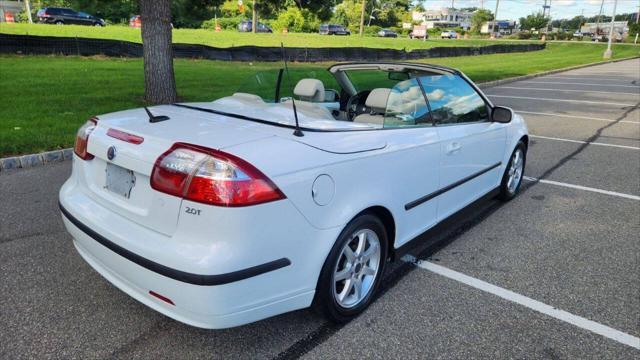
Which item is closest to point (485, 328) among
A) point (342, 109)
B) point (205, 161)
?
point (205, 161)

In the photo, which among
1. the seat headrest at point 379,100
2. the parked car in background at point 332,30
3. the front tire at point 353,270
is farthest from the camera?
the parked car in background at point 332,30

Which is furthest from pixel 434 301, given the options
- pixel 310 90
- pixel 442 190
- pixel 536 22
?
pixel 536 22

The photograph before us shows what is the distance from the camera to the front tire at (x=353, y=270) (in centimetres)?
251

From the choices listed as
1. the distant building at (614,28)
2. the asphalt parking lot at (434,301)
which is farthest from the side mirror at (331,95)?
the distant building at (614,28)

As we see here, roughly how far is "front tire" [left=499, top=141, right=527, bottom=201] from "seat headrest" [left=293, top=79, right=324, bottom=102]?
2.23 meters

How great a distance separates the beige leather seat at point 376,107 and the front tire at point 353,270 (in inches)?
31.7

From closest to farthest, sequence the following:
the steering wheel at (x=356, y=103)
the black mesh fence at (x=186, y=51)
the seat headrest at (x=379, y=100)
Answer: the seat headrest at (x=379, y=100), the steering wheel at (x=356, y=103), the black mesh fence at (x=186, y=51)

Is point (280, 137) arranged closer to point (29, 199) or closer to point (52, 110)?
point (29, 199)

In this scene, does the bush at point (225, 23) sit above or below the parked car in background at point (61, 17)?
above

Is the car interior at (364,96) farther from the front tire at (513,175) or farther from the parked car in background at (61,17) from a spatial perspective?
the parked car in background at (61,17)

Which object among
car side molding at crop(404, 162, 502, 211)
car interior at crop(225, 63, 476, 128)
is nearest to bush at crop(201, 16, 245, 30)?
car interior at crop(225, 63, 476, 128)

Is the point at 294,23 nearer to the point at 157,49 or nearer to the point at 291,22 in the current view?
the point at 291,22

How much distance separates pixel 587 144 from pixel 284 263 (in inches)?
302

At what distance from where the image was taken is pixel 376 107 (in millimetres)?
3480
